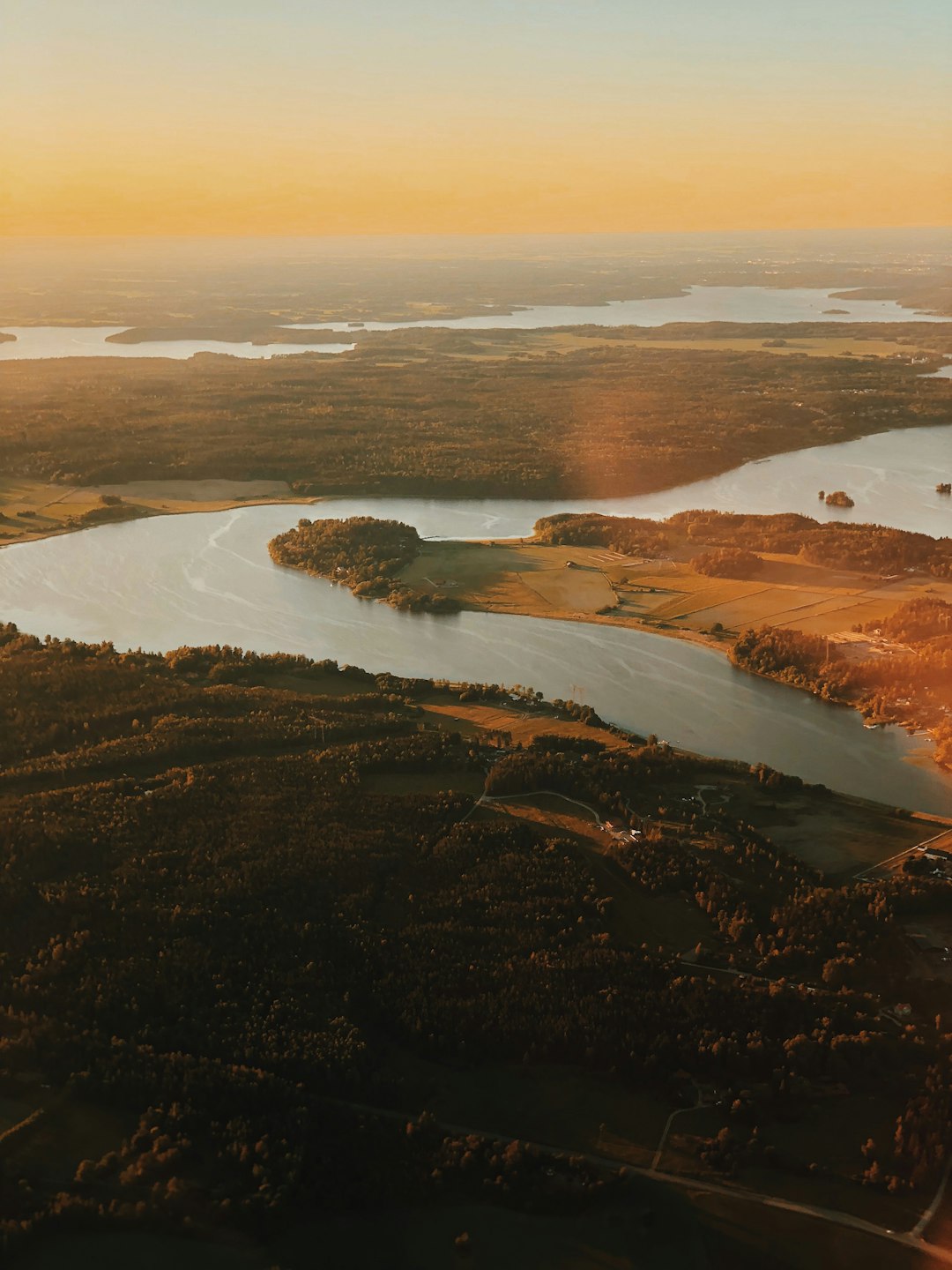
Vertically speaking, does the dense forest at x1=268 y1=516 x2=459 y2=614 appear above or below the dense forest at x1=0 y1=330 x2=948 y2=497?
below

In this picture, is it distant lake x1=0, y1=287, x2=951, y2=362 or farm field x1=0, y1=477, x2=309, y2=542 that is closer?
farm field x1=0, y1=477, x2=309, y2=542

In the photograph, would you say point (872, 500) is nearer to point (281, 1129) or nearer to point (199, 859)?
point (199, 859)

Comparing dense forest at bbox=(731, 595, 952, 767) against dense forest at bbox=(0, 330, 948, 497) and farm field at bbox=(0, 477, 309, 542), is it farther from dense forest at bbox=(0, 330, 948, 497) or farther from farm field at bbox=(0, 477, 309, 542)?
farm field at bbox=(0, 477, 309, 542)

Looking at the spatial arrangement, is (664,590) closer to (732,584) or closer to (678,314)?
(732,584)

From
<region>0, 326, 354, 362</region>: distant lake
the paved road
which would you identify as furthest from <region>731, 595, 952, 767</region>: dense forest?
<region>0, 326, 354, 362</region>: distant lake

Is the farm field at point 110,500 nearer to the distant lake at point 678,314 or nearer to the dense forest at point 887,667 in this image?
the dense forest at point 887,667

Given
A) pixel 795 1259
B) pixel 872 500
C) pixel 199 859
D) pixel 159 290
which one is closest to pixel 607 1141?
pixel 795 1259
